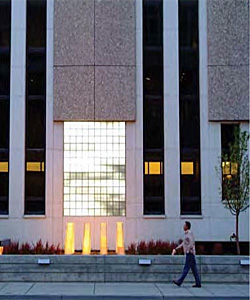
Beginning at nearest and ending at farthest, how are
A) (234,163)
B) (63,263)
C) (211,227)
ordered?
1. (63,263)
2. (234,163)
3. (211,227)

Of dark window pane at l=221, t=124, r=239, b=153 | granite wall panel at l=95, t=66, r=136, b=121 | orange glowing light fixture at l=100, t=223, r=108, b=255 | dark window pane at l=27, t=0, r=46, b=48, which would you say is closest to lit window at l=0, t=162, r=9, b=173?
granite wall panel at l=95, t=66, r=136, b=121

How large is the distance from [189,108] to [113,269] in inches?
405

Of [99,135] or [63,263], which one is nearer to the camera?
[63,263]

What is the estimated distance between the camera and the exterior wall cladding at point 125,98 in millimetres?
23109

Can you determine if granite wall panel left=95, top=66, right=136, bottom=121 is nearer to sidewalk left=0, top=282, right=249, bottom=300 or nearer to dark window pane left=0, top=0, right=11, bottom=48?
dark window pane left=0, top=0, right=11, bottom=48

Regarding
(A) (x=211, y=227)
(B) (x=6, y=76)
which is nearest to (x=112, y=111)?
(B) (x=6, y=76)

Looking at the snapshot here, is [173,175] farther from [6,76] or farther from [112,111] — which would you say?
[6,76]

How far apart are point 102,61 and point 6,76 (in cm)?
468

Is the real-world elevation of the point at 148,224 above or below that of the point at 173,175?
below

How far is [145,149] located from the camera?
77.9 feet

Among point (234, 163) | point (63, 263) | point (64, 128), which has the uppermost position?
point (64, 128)

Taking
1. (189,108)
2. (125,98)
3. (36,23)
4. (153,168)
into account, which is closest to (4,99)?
(36,23)

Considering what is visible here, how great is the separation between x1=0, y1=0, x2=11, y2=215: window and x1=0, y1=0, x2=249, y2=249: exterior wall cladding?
0.34m

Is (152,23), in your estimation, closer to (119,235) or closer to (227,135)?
(227,135)
